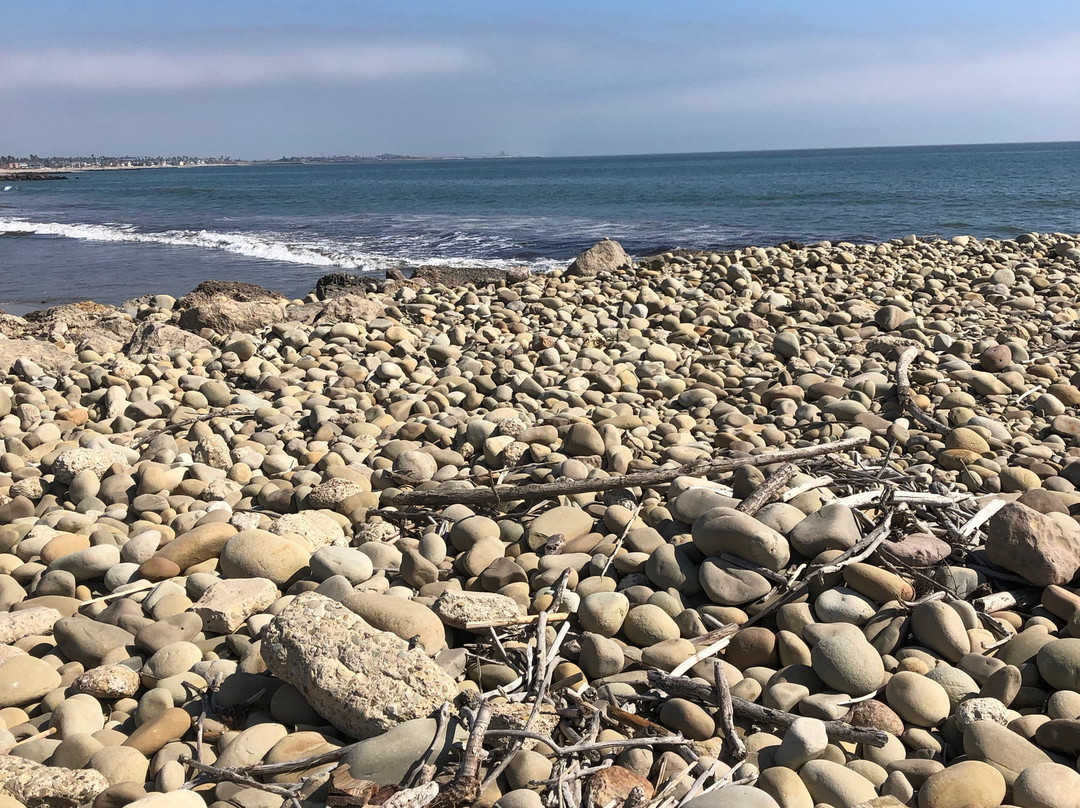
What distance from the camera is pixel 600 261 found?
10.5 metres

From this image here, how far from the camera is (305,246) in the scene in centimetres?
1873

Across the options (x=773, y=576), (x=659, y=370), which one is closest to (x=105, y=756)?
(x=773, y=576)

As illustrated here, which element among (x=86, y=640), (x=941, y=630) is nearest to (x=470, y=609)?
(x=86, y=640)

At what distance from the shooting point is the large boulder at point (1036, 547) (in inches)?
111

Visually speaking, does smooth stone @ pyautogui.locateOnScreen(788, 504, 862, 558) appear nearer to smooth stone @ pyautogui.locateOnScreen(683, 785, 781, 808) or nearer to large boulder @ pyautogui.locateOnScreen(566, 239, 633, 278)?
smooth stone @ pyautogui.locateOnScreen(683, 785, 781, 808)

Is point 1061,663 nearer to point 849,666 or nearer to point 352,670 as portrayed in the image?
point 849,666

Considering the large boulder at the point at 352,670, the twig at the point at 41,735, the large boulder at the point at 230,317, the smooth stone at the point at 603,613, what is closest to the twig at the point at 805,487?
the smooth stone at the point at 603,613

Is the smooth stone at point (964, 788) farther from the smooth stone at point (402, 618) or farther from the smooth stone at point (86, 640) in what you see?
A: the smooth stone at point (86, 640)

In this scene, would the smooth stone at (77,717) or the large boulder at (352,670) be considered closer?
the large boulder at (352,670)

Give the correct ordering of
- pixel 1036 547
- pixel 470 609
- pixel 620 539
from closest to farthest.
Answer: pixel 470 609 → pixel 1036 547 → pixel 620 539

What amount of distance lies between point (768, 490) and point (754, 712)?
119 cm

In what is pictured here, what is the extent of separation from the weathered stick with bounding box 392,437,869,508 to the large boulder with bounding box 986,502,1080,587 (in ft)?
3.14

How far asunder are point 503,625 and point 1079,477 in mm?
3143

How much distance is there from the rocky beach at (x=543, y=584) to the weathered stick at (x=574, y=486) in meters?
0.02
